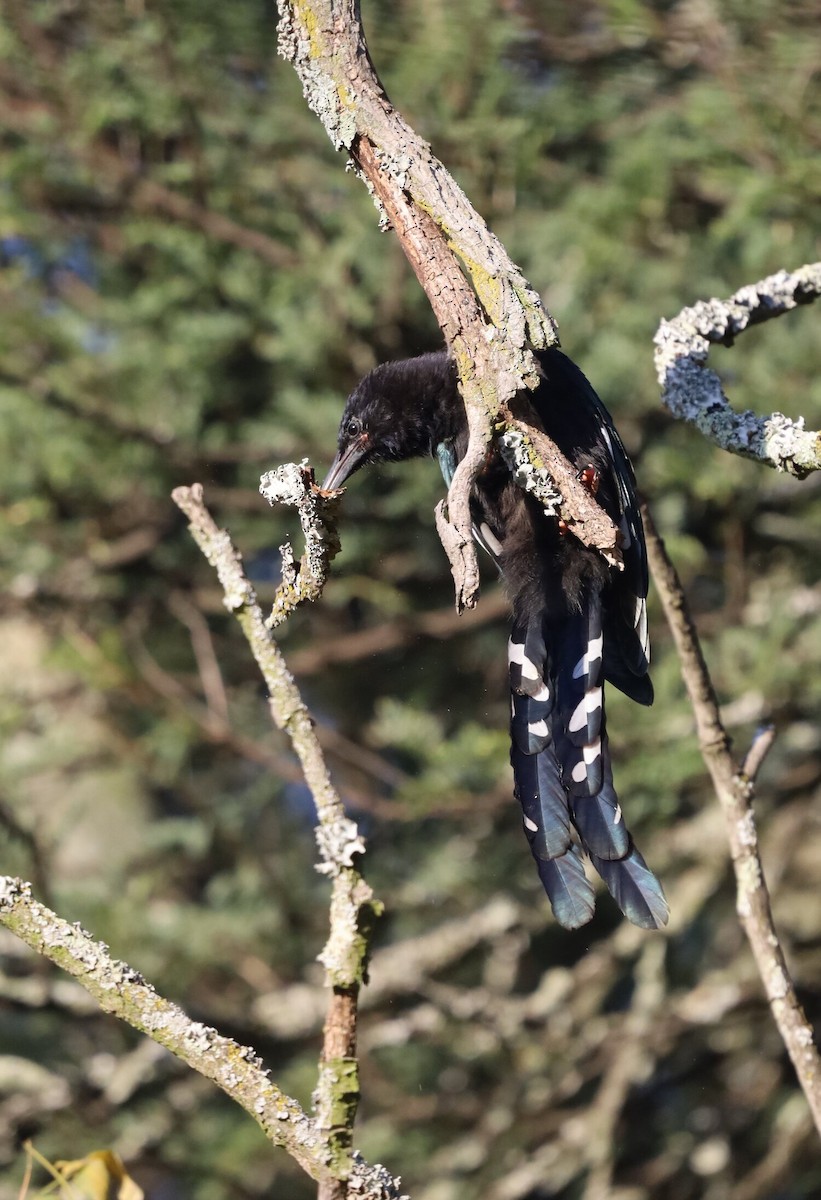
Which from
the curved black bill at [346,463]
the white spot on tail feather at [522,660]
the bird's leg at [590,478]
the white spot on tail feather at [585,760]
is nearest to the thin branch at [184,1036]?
the white spot on tail feather at [585,760]

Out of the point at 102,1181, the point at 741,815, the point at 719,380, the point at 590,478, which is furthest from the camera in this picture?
the point at 590,478

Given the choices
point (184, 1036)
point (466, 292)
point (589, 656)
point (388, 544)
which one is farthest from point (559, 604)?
point (388, 544)

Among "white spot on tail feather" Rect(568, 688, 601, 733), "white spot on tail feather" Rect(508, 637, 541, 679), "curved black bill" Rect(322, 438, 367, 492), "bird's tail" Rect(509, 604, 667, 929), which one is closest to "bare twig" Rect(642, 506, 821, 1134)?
"bird's tail" Rect(509, 604, 667, 929)

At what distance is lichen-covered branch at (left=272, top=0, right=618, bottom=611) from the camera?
4.39 ft

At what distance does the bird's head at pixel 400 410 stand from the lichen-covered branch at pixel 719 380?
71cm

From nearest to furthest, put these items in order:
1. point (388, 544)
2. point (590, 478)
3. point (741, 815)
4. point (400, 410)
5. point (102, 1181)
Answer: point (102, 1181) < point (741, 815) < point (590, 478) < point (400, 410) < point (388, 544)

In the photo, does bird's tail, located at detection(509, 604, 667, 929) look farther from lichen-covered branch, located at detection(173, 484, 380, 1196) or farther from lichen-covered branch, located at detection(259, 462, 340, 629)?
lichen-covered branch, located at detection(259, 462, 340, 629)

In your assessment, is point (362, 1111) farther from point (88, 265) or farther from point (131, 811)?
point (88, 265)

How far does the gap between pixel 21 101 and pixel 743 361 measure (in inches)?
84.9

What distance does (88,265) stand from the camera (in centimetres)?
408

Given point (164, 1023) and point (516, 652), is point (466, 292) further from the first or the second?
point (516, 652)

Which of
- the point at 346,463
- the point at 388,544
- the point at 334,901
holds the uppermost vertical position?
the point at 388,544

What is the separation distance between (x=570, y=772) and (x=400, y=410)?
0.82 meters

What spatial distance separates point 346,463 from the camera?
8.23ft
